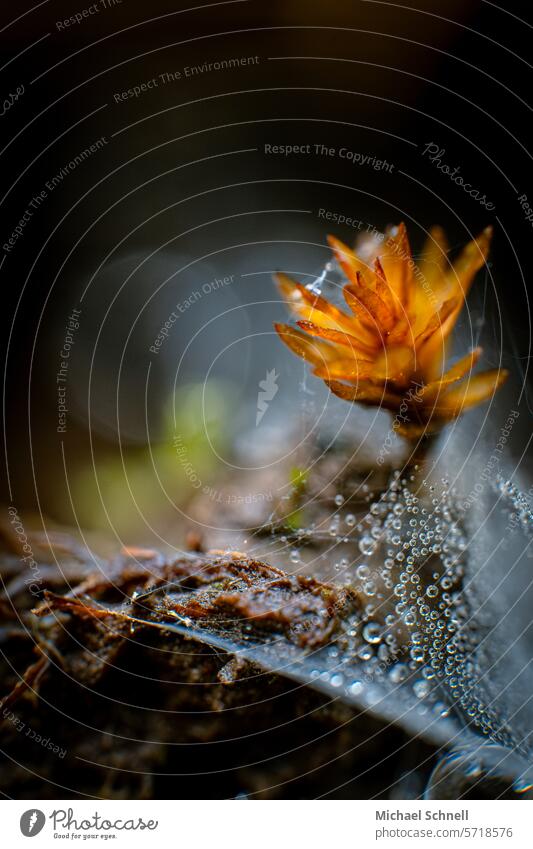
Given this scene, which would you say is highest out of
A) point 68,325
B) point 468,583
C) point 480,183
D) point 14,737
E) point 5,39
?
point 5,39

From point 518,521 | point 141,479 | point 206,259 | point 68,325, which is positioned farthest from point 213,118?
point 518,521

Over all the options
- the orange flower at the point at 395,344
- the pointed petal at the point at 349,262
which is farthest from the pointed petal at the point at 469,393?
→ the pointed petal at the point at 349,262

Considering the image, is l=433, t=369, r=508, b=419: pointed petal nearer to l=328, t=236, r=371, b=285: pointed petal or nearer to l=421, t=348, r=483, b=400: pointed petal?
l=421, t=348, r=483, b=400: pointed petal

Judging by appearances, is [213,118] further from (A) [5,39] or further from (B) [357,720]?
(B) [357,720]

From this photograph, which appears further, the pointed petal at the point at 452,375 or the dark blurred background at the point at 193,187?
the dark blurred background at the point at 193,187

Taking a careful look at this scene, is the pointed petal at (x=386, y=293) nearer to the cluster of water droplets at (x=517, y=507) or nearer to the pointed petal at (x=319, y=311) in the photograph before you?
the pointed petal at (x=319, y=311)

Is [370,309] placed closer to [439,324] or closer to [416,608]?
[439,324]
